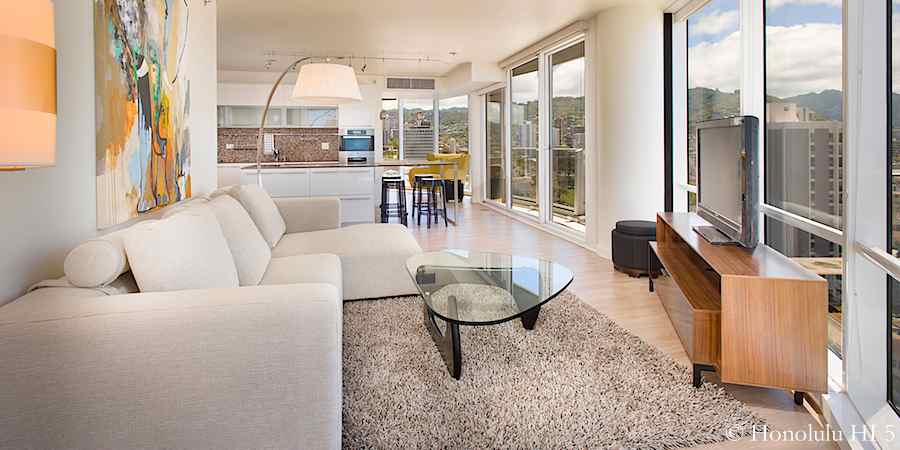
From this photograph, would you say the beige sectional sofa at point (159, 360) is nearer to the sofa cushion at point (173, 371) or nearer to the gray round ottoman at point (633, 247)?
the sofa cushion at point (173, 371)

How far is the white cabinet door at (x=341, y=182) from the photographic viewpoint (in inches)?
298

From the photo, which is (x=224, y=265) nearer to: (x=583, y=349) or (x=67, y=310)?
(x=67, y=310)

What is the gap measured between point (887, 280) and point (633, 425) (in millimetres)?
1125

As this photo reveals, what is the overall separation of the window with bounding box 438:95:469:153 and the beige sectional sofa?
392 inches

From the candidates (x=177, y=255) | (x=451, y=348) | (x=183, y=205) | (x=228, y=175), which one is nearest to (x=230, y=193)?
(x=183, y=205)

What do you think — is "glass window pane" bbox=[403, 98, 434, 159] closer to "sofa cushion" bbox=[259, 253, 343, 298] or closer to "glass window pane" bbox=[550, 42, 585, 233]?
"glass window pane" bbox=[550, 42, 585, 233]

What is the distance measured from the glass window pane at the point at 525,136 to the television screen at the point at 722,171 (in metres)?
4.66

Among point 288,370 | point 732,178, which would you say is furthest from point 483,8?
point 288,370

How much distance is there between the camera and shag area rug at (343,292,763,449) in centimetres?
213

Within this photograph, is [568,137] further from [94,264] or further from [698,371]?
[94,264]

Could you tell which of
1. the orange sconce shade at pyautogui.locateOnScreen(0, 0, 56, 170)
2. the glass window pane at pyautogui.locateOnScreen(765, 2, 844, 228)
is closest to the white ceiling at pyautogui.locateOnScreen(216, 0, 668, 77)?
the glass window pane at pyautogui.locateOnScreen(765, 2, 844, 228)

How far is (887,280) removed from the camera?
7.38 ft

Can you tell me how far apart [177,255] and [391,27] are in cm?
531

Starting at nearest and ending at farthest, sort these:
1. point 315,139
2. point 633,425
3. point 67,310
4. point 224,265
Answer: point 67,310 < point 633,425 < point 224,265 < point 315,139
